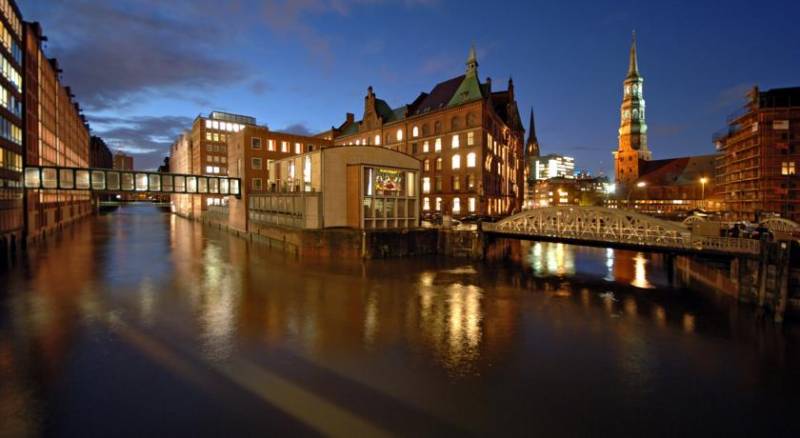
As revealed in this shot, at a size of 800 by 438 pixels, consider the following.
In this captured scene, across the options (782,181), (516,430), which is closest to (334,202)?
(516,430)

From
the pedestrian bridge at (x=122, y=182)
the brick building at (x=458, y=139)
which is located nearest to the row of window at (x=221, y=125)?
the brick building at (x=458, y=139)

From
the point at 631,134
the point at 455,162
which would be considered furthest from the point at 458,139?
the point at 631,134

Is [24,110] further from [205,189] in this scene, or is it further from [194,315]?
[194,315]

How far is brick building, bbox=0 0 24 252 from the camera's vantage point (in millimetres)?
39094

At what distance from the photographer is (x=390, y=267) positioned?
110 feet

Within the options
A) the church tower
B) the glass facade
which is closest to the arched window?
the glass facade

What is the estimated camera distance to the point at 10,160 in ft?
137

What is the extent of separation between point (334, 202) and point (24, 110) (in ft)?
133

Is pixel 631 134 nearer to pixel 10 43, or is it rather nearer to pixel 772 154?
pixel 772 154

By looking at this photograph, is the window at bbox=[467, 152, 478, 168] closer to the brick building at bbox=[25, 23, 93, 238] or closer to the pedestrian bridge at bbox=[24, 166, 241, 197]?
the pedestrian bridge at bbox=[24, 166, 241, 197]

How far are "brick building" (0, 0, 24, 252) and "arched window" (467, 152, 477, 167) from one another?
179ft

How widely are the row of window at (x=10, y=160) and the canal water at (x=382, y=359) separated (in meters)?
17.8

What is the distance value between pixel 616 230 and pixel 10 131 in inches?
2351

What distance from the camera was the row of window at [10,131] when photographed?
132 feet
